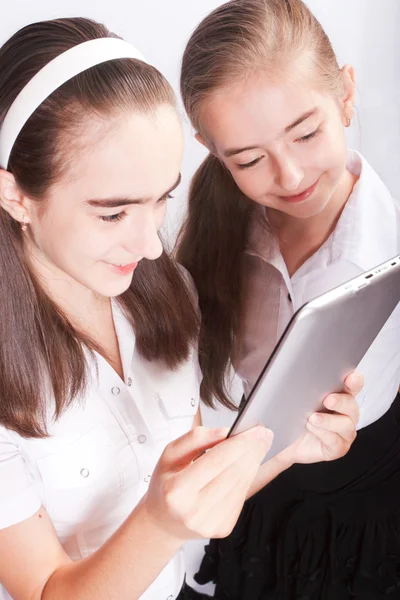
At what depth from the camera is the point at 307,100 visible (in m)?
0.98

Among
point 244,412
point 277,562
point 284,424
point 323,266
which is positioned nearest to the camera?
point 244,412

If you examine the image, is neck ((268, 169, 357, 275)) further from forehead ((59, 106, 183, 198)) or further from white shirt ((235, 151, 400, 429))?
forehead ((59, 106, 183, 198))

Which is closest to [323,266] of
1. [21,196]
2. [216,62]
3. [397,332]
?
[397,332]

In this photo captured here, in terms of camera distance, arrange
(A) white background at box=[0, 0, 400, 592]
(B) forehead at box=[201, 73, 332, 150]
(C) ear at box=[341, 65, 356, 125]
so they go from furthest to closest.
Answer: (A) white background at box=[0, 0, 400, 592] → (C) ear at box=[341, 65, 356, 125] → (B) forehead at box=[201, 73, 332, 150]

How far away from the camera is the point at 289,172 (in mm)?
996

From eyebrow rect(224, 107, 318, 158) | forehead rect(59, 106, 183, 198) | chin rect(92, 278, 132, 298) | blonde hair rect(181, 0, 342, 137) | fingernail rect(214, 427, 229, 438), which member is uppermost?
blonde hair rect(181, 0, 342, 137)

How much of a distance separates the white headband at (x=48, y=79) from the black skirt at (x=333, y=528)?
0.68 metres

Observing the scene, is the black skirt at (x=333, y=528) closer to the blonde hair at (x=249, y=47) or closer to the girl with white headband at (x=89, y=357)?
the girl with white headband at (x=89, y=357)

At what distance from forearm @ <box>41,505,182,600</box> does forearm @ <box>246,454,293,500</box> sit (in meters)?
0.27

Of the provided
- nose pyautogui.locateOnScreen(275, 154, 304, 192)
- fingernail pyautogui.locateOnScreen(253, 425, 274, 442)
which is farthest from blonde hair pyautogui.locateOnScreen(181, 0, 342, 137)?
fingernail pyautogui.locateOnScreen(253, 425, 274, 442)

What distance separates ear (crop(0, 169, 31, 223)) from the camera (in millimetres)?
863

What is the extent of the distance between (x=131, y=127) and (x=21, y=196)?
15cm

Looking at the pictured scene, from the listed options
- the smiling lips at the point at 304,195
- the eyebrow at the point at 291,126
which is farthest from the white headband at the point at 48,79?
the smiling lips at the point at 304,195

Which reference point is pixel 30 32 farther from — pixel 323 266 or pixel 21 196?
pixel 323 266
